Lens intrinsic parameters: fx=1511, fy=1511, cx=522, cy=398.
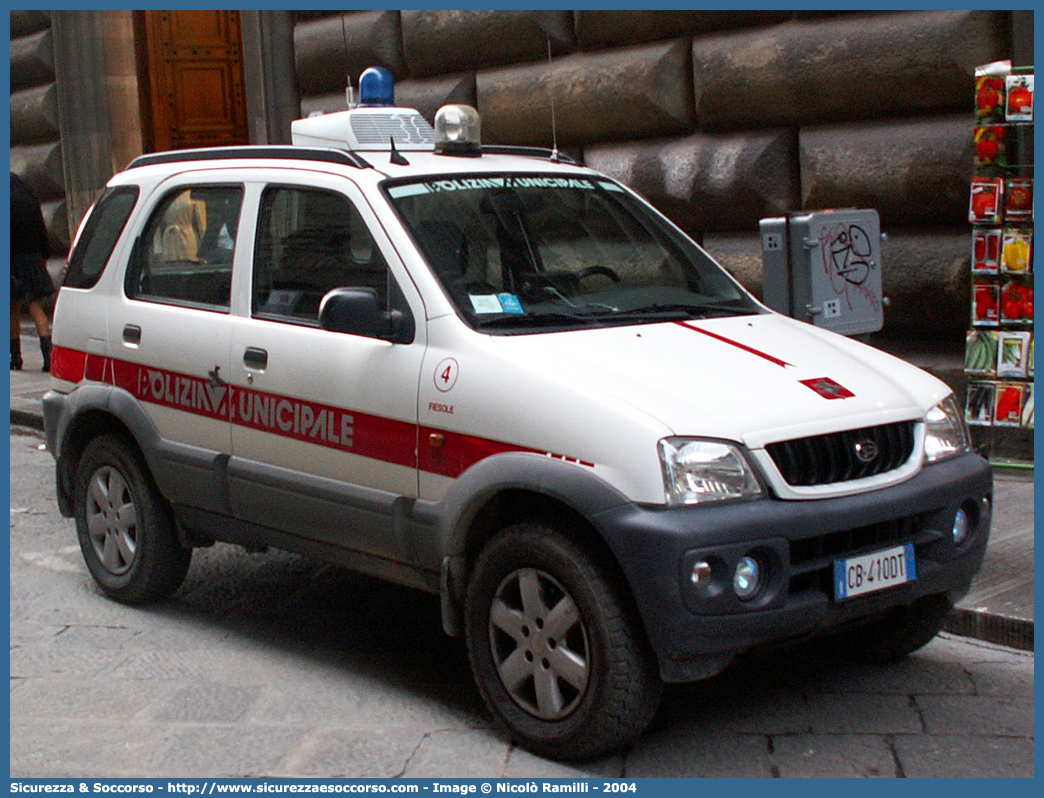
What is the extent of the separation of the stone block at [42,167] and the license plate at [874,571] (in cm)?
1271

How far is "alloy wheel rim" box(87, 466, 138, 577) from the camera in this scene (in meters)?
5.91

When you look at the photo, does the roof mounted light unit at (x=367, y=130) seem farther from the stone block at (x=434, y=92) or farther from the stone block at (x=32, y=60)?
the stone block at (x=32, y=60)

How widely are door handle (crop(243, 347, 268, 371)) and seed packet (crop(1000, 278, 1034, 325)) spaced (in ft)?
13.0

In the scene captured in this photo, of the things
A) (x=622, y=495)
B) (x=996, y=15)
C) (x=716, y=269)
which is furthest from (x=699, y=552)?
(x=996, y=15)

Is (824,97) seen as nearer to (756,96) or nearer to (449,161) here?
(756,96)

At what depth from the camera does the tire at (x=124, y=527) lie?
5.78 meters

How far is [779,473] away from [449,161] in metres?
1.87

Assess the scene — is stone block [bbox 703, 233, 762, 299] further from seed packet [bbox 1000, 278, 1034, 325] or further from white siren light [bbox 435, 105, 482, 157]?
white siren light [bbox 435, 105, 482, 157]

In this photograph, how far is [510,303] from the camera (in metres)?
4.70

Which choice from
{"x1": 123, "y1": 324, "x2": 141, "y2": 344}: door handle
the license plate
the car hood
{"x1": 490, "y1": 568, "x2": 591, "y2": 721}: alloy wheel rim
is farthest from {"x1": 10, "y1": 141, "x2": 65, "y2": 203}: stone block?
the license plate

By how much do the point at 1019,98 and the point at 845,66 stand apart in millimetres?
1461

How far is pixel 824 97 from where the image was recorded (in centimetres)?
855

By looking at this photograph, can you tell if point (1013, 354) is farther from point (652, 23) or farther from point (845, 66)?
point (652, 23)

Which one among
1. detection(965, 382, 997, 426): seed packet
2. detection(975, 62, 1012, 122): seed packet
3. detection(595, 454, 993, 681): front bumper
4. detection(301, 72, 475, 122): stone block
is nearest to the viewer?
detection(595, 454, 993, 681): front bumper
